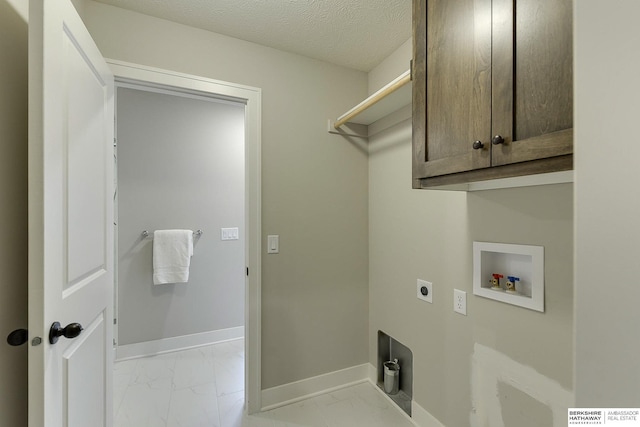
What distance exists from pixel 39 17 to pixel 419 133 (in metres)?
1.32

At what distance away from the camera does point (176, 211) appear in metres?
2.69

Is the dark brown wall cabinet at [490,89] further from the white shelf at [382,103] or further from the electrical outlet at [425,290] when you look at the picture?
the electrical outlet at [425,290]

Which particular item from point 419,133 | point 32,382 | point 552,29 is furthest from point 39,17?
point 552,29

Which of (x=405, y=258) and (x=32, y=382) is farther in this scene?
(x=405, y=258)

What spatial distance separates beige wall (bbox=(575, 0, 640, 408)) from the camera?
0.37m

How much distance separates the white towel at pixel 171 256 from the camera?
8.32ft

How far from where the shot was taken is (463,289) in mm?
1437

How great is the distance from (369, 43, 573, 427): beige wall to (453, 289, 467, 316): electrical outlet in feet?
0.08

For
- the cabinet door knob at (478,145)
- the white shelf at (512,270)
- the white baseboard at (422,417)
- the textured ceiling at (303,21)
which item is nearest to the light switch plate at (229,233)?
the textured ceiling at (303,21)

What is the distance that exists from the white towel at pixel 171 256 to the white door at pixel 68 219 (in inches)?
47.3

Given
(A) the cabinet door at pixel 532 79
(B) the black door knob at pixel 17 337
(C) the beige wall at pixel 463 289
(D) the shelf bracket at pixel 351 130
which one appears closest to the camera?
(A) the cabinet door at pixel 532 79

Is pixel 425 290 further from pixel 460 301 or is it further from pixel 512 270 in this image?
pixel 512 270

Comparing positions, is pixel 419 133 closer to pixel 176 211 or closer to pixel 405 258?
pixel 405 258

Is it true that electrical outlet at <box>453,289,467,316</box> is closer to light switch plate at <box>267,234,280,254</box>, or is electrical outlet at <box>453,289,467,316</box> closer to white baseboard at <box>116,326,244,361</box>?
light switch plate at <box>267,234,280,254</box>
